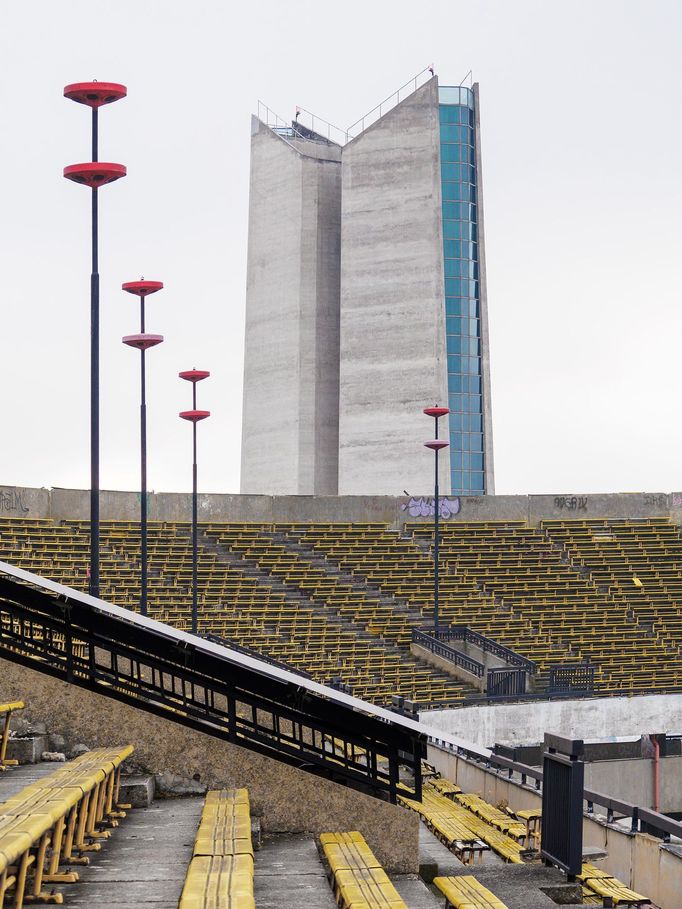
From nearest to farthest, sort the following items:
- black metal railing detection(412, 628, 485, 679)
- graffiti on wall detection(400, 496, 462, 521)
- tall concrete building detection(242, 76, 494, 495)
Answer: black metal railing detection(412, 628, 485, 679) < graffiti on wall detection(400, 496, 462, 521) < tall concrete building detection(242, 76, 494, 495)

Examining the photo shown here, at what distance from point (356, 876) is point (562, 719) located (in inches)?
1105

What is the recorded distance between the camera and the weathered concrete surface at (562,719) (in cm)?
3322

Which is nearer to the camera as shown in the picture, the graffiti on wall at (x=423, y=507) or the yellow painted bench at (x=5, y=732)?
the yellow painted bench at (x=5, y=732)

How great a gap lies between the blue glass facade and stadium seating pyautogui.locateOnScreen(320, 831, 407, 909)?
224 feet

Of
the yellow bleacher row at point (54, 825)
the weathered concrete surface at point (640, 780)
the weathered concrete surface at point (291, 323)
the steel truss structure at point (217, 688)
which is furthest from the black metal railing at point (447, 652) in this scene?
the weathered concrete surface at point (291, 323)

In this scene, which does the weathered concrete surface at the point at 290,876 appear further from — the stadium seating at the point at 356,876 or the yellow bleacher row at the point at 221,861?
the yellow bleacher row at the point at 221,861

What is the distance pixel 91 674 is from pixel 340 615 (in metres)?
30.1

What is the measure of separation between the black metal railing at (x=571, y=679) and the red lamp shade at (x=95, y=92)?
21794 mm

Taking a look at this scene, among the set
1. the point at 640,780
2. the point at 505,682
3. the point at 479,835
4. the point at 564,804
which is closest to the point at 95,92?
the point at 479,835

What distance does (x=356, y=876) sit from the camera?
8109mm

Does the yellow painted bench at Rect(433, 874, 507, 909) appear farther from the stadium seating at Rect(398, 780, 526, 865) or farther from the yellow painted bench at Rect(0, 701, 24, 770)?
the yellow painted bench at Rect(0, 701, 24, 770)

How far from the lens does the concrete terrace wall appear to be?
47219 mm

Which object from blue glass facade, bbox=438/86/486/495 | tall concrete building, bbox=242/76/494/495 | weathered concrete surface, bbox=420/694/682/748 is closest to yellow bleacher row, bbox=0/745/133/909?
weathered concrete surface, bbox=420/694/682/748

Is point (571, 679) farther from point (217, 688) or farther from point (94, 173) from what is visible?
point (217, 688)
